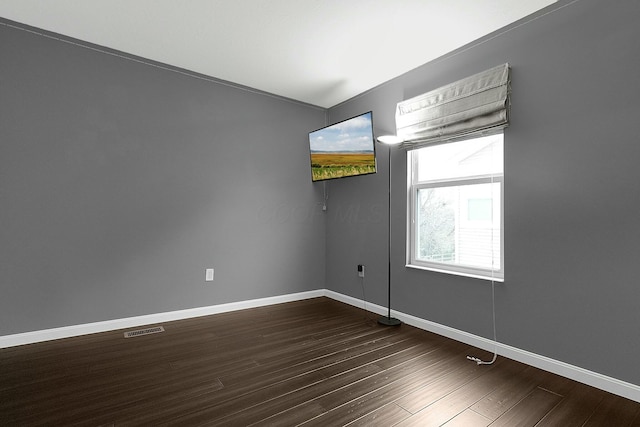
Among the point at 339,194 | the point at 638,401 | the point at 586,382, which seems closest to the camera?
the point at 638,401

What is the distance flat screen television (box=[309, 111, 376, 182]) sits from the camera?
128 inches

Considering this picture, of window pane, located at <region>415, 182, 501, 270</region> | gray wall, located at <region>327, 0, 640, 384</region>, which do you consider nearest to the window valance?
gray wall, located at <region>327, 0, 640, 384</region>

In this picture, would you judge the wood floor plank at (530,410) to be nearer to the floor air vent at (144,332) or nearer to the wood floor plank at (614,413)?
the wood floor plank at (614,413)

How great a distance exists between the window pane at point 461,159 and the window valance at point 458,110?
129mm

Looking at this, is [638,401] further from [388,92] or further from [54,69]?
[54,69]

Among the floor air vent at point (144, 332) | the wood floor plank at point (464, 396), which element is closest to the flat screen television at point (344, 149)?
the wood floor plank at point (464, 396)

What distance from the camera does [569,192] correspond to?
2129 mm

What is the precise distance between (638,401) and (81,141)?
457 centimetres

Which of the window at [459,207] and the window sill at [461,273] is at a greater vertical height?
the window at [459,207]

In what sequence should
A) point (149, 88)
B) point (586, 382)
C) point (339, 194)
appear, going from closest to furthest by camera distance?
point (586, 382) < point (149, 88) < point (339, 194)

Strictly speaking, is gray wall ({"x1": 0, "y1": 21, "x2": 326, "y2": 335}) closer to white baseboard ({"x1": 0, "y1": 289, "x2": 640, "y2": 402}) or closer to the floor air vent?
white baseboard ({"x1": 0, "y1": 289, "x2": 640, "y2": 402})

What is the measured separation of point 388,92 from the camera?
11.4 feet

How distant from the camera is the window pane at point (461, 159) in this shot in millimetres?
2621

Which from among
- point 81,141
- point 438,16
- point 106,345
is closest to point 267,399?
point 106,345
